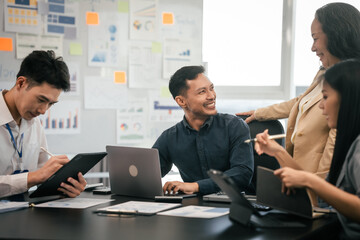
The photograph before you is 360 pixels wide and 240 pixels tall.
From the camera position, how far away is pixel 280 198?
5.59ft

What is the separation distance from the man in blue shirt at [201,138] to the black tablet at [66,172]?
54 centimetres

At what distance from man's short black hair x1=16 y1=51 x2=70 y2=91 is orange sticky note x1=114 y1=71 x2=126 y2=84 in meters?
1.41

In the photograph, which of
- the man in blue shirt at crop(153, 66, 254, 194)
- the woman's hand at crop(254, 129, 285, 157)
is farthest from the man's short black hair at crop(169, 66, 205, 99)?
the woman's hand at crop(254, 129, 285, 157)

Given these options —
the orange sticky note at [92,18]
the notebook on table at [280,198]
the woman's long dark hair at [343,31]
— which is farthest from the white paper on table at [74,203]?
the orange sticky note at [92,18]

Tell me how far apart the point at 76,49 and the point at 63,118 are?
528mm

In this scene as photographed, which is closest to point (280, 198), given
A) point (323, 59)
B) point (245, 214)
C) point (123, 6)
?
point (245, 214)

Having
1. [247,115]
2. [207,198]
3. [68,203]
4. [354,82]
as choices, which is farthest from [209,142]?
[354,82]

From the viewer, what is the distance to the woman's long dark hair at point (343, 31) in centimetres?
231

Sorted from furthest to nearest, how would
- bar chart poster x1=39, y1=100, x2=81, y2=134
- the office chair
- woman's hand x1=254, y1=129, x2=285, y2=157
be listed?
1. bar chart poster x1=39, y1=100, x2=81, y2=134
2. the office chair
3. woman's hand x1=254, y1=129, x2=285, y2=157

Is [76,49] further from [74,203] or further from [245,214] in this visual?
[245,214]

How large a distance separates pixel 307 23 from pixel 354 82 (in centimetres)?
255

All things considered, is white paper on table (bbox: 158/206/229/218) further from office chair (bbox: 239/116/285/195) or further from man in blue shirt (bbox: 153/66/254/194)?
office chair (bbox: 239/116/285/195)

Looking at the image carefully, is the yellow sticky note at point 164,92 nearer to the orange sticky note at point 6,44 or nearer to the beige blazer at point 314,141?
the orange sticky note at point 6,44

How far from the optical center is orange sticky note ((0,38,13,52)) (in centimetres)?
341
